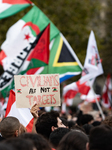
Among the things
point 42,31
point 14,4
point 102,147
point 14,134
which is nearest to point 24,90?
point 14,134

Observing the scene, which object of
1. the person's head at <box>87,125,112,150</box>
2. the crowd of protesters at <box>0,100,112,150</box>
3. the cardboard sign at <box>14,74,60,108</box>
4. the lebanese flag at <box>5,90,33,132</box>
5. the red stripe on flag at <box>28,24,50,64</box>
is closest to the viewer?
the crowd of protesters at <box>0,100,112,150</box>

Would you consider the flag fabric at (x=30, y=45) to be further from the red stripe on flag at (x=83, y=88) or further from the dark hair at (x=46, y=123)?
the dark hair at (x=46, y=123)

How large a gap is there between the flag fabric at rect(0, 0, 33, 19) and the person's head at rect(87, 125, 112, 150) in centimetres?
616

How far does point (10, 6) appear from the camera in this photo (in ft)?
28.2

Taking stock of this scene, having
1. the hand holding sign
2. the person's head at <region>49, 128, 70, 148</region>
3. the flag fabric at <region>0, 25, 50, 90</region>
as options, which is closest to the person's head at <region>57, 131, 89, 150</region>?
the person's head at <region>49, 128, 70, 148</region>

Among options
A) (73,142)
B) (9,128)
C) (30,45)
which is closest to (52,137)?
(9,128)

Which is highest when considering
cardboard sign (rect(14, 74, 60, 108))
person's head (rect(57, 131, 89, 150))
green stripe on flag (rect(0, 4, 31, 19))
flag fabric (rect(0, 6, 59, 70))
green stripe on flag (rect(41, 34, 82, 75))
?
green stripe on flag (rect(0, 4, 31, 19))

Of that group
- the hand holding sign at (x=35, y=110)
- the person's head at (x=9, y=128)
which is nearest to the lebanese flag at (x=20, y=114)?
the hand holding sign at (x=35, y=110)

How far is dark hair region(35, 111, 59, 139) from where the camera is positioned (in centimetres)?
422

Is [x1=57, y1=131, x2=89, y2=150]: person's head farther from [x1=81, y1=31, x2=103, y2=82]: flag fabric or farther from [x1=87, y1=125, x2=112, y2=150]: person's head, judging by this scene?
[x1=81, y1=31, x2=103, y2=82]: flag fabric

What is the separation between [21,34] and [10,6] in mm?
987

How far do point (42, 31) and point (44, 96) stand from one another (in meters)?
3.42

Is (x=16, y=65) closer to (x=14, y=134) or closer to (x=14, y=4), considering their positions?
(x=14, y=4)

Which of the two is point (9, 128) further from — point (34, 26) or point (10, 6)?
point (10, 6)
